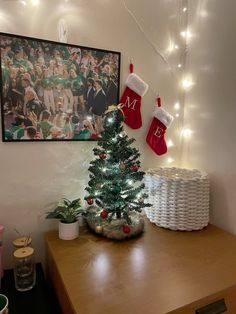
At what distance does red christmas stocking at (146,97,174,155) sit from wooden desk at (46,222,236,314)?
57cm

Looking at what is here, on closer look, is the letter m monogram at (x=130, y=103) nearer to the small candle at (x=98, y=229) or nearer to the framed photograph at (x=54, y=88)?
the framed photograph at (x=54, y=88)

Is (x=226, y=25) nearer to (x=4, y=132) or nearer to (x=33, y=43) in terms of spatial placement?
(x=33, y=43)

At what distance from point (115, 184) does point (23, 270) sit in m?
0.56

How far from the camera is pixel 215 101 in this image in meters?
1.46

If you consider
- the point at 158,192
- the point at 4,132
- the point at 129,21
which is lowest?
the point at 158,192

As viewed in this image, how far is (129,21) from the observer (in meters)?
1.46

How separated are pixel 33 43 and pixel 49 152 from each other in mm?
545

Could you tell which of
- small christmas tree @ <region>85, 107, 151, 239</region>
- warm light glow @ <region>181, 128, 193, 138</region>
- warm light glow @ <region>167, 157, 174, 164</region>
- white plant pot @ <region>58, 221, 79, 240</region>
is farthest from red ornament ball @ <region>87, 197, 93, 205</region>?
warm light glow @ <region>181, 128, 193, 138</region>

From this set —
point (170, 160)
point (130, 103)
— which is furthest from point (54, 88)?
point (170, 160)

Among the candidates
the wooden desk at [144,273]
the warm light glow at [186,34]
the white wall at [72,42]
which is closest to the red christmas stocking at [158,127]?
the white wall at [72,42]

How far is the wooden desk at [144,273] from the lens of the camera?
2.65ft

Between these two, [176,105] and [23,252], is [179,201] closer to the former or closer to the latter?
[176,105]

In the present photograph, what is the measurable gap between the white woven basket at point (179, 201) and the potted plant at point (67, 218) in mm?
436

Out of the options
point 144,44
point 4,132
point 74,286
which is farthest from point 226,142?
point 4,132
